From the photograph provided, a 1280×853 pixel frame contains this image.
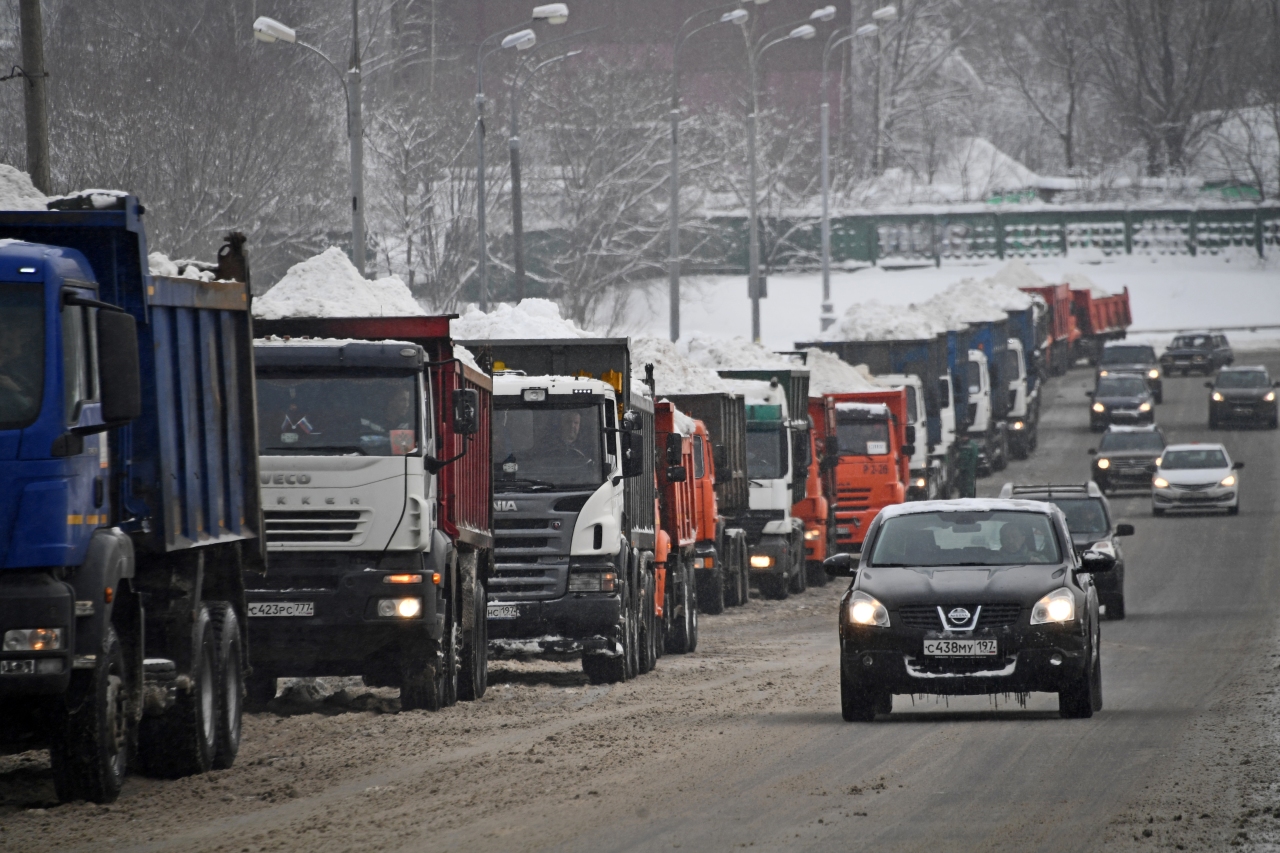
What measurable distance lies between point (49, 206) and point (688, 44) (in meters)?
81.4

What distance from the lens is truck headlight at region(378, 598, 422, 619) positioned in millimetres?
14781

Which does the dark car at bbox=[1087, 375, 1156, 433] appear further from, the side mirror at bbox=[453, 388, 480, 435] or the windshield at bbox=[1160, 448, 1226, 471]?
the side mirror at bbox=[453, 388, 480, 435]

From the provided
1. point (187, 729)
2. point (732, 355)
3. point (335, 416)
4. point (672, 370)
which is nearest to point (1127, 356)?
point (732, 355)

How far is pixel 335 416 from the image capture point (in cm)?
1473

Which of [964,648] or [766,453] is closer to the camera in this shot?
[964,648]

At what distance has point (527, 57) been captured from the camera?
68.6 metres

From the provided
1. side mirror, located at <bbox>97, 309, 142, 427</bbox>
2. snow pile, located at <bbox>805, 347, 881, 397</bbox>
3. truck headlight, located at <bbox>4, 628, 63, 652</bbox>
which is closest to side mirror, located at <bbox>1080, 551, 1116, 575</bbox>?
side mirror, located at <bbox>97, 309, 142, 427</bbox>

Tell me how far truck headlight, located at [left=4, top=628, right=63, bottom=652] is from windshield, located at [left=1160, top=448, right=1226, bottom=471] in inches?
1373

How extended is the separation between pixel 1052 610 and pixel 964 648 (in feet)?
2.06

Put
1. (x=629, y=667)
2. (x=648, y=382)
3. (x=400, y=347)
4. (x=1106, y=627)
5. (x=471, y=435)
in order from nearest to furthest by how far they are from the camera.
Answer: (x=400, y=347) → (x=471, y=435) → (x=629, y=667) → (x=648, y=382) → (x=1106, y=627)

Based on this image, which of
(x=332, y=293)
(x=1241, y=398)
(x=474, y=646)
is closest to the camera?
(x=474, y=646)

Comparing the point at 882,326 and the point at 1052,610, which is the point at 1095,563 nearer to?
the point at 1052,610

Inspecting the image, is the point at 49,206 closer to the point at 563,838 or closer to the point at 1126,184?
the point at 563,838

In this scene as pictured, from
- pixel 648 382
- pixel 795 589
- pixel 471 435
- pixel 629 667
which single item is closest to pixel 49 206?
pixel 471 435
